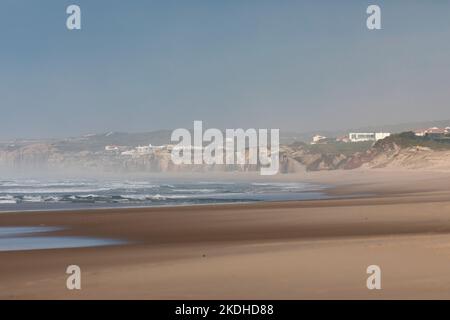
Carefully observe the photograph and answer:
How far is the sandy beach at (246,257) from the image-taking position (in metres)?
8.84

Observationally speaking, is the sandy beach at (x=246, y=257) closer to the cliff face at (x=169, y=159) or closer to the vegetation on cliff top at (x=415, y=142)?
the vegetation on cliff top at (x=415, y=142)

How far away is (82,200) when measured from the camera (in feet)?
96.5

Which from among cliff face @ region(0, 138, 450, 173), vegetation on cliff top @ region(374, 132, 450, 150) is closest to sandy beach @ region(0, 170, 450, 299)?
vegetation on cliff top @ region(374, 132, 450, 150)

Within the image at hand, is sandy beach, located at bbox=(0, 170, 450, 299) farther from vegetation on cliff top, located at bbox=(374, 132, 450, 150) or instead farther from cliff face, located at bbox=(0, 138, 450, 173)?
cliff face, located at bbox=(0, 138, 450, 173)

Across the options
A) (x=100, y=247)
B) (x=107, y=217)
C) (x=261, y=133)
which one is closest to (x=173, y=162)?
(x=261, y=133)

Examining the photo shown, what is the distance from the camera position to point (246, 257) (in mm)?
11469

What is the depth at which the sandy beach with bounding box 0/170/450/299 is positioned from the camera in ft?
29.0

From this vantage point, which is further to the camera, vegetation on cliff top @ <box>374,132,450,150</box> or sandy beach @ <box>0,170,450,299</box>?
vegetation on cliff top @ <box>374,132,450,150</box>

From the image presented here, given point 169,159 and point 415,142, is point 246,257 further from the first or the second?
point 169,159

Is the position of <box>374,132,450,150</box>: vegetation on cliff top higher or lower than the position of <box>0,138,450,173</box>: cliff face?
higher

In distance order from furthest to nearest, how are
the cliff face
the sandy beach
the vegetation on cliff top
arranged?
the cliff face → the vegetation on cliff top → the sandy beach

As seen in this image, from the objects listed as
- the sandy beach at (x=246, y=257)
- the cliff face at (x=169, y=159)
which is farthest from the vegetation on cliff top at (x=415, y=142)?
the sandy beach at (x=246, y=257)

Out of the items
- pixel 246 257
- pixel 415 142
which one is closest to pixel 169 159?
pixel 415 142
